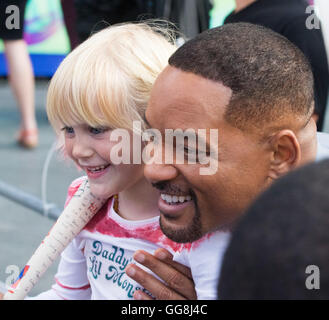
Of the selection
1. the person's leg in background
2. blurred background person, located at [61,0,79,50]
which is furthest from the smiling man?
the person's leg in background

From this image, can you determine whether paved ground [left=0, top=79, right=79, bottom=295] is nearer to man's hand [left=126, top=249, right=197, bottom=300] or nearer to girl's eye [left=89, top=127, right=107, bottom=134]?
girl's eye [left=89, top=127, right=107, bottom=134]

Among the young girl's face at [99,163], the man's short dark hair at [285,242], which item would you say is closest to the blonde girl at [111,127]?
the young girl's face at [99,163]

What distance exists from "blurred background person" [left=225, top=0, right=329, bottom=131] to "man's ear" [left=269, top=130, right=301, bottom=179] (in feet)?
2.93

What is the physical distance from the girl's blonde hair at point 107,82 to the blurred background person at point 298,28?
1.94ft

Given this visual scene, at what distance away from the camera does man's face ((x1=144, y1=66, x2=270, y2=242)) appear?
104cm

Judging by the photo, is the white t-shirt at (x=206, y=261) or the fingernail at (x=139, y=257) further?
the fingernail at (x=139, y=257)

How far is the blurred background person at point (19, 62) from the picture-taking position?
4188mm

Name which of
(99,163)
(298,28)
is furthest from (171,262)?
(298,28)

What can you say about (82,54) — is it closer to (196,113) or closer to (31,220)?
(196,113)

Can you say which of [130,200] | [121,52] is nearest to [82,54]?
[121,52]

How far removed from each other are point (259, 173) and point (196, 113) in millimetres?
149

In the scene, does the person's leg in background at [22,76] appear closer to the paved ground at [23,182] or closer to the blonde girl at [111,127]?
the paved ground at [23,182]

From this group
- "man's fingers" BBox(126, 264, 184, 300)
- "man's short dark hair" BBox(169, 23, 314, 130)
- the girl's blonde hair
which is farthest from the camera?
the girl's blonde hair
